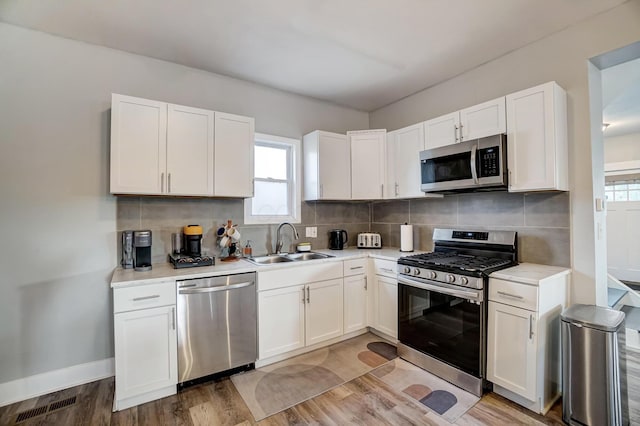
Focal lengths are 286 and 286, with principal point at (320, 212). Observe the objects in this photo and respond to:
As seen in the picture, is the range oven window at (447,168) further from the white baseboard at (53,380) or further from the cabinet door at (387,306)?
the white baseboard at (53,380)

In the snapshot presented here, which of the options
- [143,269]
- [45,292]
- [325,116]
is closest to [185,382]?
[143,269]

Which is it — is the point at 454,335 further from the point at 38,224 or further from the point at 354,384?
the point at 38,224

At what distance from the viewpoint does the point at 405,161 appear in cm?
322

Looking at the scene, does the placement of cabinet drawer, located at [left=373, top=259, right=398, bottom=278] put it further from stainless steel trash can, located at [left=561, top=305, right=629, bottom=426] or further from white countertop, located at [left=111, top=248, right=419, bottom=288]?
stainless steel trash can, located at [left=561, top=305, right=629, bottom=426]

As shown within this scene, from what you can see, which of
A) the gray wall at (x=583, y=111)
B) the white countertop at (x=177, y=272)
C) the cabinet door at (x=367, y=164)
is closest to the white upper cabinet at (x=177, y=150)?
the white countertop at (x=177, y=272)

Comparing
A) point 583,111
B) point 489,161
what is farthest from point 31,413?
point 583,111

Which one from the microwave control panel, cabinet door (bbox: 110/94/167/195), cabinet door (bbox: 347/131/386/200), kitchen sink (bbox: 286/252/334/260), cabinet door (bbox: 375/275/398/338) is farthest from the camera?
cabinet door (bbox: 347/131/386/200)

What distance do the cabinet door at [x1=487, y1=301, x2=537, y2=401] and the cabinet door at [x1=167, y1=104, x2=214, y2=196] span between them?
2.55 m

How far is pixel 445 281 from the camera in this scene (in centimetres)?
231

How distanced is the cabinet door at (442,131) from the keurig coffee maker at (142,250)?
2771 millimetres

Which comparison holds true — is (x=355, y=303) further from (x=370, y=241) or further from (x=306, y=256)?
(x=370, y=241)

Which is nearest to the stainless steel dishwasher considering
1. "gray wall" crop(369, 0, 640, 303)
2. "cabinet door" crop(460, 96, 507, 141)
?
"cabinet door" crop(460, 96, 507, 141)

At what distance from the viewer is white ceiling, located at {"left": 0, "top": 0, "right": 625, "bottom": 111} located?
2.02 m

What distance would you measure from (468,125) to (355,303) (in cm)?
207
